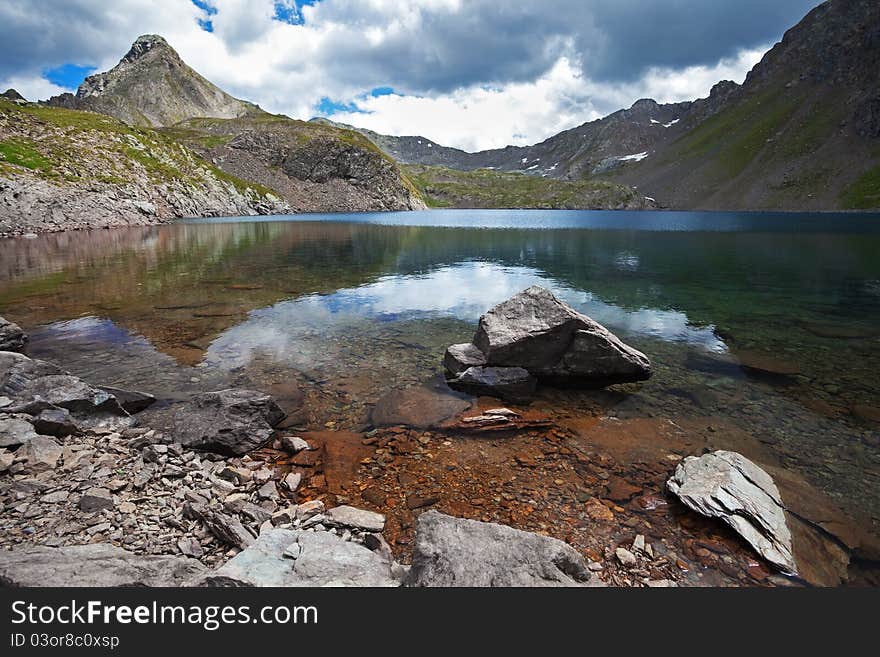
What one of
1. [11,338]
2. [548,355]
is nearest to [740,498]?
[548,355]

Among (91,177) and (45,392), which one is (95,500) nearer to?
(45,392)

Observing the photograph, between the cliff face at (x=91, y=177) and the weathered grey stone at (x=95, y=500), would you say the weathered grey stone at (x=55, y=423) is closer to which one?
the weathered grey stone at (x=95, y=500)

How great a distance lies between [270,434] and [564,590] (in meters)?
8.58

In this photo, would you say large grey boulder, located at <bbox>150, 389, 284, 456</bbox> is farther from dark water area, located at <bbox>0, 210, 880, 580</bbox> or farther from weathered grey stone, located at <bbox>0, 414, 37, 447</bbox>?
weathered grey stone, located at <bbox>0, 414, 37, 447</bbox>

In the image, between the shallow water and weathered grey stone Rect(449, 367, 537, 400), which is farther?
weathered grey stone Rect(449, 367, 537, 400)

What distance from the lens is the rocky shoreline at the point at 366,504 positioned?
6004 mm

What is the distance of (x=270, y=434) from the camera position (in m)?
11.6

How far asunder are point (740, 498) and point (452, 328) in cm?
1596

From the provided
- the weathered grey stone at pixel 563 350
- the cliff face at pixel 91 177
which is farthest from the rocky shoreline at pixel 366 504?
the cliff face at pixel 91 177

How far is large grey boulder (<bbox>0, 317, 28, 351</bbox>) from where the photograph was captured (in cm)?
1762

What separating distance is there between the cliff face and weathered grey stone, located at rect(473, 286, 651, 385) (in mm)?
89781

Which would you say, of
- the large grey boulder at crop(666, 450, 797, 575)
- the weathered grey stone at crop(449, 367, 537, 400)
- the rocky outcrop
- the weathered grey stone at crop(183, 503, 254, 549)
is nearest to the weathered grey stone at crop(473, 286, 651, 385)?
the rocky outcrop

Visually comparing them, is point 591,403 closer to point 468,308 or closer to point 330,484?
point 330,484

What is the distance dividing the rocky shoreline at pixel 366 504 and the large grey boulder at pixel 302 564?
0.09ft
